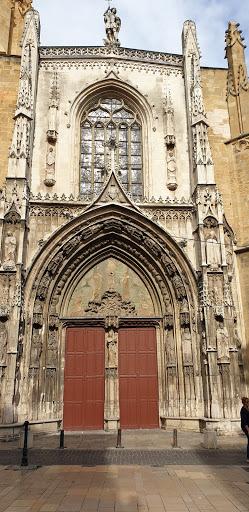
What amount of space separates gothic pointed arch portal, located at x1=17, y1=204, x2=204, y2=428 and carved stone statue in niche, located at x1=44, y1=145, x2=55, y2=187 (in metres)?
1.91

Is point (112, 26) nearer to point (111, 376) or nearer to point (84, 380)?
point (111, 376)

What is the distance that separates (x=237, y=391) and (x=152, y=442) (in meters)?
2.95

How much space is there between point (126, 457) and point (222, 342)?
462 cm

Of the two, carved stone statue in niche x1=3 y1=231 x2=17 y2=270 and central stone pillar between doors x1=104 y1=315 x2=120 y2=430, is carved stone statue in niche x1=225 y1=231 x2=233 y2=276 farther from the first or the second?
carved stone statue in niche x1=3 y1=231 x2=17 y2=270

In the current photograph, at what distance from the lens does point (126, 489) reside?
6004 mm

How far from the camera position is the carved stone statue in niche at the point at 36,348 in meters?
12.2

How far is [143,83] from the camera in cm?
1639

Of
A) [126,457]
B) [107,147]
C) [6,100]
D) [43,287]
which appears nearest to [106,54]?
[107,147]

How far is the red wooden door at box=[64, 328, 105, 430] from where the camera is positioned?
41.8 ft

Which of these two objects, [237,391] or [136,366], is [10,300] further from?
[237,391]

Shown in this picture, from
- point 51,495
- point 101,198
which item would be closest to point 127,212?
point 101,198

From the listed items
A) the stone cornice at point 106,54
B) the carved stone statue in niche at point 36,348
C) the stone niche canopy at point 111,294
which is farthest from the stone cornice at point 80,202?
the stone cornice at point 106,54

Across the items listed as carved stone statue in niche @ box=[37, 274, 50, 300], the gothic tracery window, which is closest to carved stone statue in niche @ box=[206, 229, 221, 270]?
the gothic tracery window

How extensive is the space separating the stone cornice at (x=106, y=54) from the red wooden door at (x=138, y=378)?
35.6 ft
